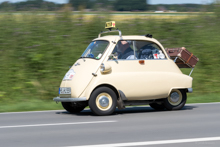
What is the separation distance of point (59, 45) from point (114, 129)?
392 inches

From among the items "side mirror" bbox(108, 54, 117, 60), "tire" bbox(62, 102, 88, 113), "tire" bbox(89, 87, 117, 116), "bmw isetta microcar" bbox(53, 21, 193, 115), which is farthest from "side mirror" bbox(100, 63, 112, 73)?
"tire" bbox(62, 102, 88, 113)

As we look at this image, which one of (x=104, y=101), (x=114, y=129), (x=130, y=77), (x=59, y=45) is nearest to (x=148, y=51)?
(x=130, y=77)

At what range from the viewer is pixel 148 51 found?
9.60m

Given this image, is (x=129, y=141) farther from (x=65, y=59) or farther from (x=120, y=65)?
(x=65, y=59)

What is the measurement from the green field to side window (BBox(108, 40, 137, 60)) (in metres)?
3.39

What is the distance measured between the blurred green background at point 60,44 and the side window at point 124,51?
3.20 m

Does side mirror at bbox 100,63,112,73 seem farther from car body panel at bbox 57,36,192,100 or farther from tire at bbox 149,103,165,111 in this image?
tire at bbox 149,103,165,111

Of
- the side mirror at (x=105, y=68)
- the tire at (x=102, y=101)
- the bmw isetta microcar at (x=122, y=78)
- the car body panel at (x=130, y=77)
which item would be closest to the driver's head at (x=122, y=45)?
the bmw isetta microcar at (x=122, y=78)

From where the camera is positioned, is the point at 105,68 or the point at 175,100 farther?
the point at 175,100

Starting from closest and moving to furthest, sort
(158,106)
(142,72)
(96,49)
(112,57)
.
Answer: (112,57) → (142,72) → (96,49) → (158,106)

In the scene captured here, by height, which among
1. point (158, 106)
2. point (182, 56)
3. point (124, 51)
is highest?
point (124, 51)

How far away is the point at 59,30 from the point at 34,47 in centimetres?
193

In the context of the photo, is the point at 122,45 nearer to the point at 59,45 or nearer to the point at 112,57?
the point at 112,57

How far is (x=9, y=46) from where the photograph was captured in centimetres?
1608
